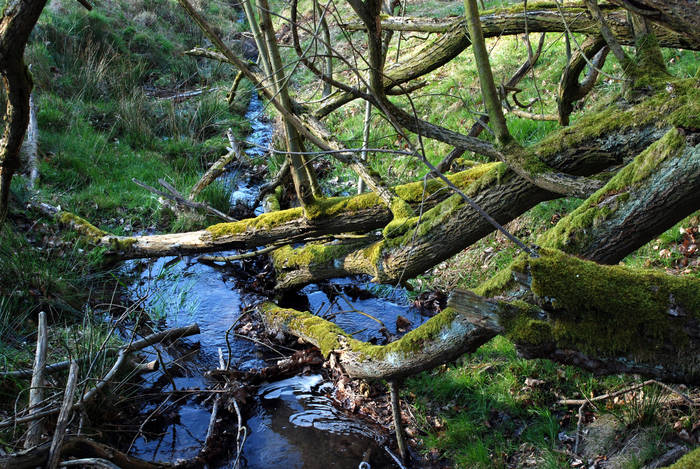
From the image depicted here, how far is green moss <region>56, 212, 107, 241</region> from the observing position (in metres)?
5.37

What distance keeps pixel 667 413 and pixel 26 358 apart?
4.42 meters

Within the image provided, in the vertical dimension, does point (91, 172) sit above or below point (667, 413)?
above

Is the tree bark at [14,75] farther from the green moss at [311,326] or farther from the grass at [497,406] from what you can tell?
the grass at [497,406]

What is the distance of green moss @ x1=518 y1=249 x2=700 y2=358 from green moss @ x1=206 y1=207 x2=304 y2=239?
293cm

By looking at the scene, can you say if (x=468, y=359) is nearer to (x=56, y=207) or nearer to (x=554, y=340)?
(x=554, y=340)

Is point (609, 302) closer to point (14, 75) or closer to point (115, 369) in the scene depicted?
point (115, 369)

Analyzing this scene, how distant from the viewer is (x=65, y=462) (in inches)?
99.5

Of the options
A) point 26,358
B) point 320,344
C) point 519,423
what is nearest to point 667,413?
point 519,423

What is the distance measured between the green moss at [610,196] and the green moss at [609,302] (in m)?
0.60

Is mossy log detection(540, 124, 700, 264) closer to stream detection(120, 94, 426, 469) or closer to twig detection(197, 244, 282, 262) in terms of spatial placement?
stream detection(120, 94, 426, 469)

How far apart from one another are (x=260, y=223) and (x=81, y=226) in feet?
7.12

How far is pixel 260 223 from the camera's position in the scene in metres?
4.80

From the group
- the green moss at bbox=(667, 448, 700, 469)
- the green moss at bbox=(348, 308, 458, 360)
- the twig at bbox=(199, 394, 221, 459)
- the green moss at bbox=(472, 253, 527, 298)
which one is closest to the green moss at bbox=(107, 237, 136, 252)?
the twig at bbox=(199, 394, 221, 459)

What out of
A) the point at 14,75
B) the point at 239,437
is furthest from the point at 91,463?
the point at 14,75
